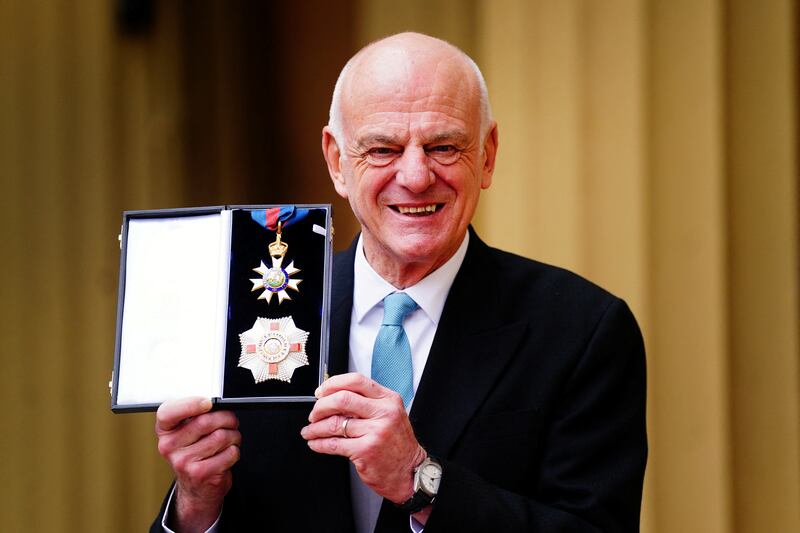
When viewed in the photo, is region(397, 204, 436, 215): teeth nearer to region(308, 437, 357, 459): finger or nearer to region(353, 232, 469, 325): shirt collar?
region(353, 232, 469, 325): shirt collar

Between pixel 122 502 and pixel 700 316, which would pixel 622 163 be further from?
pixel 122 502

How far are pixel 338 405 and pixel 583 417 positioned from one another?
51 centimetres

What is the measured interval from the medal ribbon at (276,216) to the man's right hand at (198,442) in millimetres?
322

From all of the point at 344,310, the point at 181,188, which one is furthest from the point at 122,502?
the point at 344,310

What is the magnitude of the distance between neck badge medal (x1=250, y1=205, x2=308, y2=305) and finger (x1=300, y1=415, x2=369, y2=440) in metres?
0.23

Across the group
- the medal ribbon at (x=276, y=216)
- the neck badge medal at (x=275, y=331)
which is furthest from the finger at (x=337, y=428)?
the medal ribbon at (x=276, y=216)

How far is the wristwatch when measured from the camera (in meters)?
1.60

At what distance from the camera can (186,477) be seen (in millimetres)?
1706

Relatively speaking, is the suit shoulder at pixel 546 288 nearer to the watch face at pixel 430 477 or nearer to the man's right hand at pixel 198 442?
the watch face at pixel 430 477

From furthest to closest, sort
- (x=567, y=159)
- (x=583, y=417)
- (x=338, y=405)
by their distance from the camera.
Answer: (x=567, y=159), (x=583, y=417), (x=338, y=405)

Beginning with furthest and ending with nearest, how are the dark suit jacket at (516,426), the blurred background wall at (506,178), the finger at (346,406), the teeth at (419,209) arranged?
the blurred background wall at (506,178), the teeth at (419,209), the dark suit jacket at (516,426), the finger at (346,406)

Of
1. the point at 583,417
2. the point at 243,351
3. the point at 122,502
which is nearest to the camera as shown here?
the point at 243,351

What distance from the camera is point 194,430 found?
163 cm

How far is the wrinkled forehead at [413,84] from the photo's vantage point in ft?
6.15
